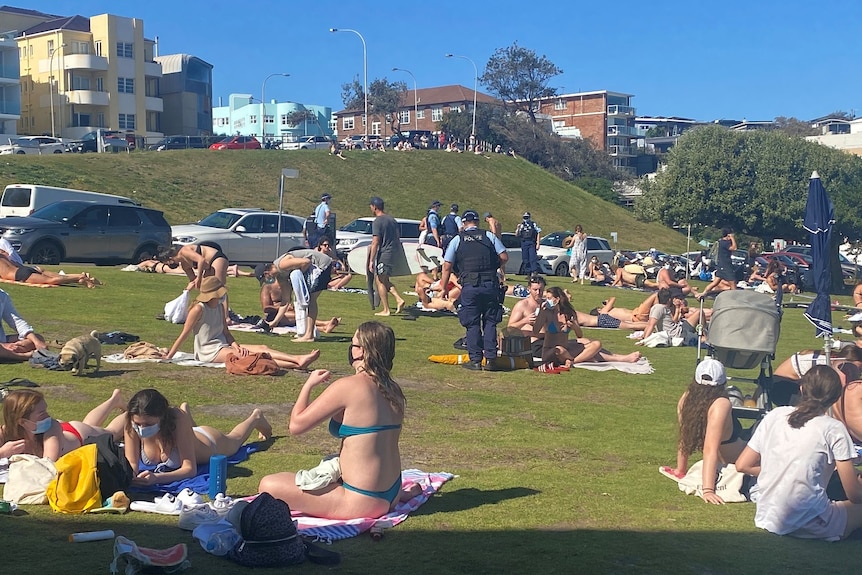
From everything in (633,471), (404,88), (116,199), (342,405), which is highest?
(404,88)

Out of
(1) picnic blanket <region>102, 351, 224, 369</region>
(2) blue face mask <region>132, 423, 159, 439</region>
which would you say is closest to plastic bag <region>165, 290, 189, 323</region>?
(1) picnic blanket <region>102, 351, 224, 369</region>

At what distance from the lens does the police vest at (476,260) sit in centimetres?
1129

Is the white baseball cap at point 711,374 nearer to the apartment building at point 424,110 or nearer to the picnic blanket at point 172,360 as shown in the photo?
the picnic blanket at point 172,360

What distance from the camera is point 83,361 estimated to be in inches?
381

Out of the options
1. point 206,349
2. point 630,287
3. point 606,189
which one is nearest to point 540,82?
point 606,189

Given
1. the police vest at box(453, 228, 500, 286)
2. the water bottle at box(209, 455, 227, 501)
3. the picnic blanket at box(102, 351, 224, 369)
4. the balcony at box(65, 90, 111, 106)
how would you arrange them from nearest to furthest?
the water bottle at box(209, 455, 227, 501)
the picnic blanket at box(102, 351, 224, 369)
the police vest at box(453, 228, 500, 286)
the balcony at box(65, 90, 111, 106)

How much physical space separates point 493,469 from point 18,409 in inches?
133

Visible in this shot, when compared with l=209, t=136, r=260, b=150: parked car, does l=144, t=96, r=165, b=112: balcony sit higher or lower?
higher

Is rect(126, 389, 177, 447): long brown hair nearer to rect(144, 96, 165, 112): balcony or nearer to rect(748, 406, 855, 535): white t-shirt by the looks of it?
rect(748, 406, 855, 535): white t-shirt

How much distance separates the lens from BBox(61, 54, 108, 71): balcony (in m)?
75.6

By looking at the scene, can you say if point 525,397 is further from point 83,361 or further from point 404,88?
point 404,88

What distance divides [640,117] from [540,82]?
203ft

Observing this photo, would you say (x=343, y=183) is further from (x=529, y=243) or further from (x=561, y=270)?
(x=529, y=243)

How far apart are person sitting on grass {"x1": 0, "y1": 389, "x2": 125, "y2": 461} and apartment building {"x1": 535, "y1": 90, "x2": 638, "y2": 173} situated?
107 m
